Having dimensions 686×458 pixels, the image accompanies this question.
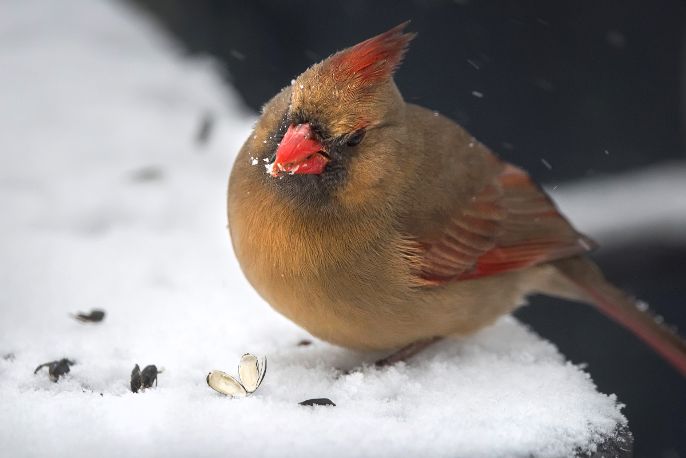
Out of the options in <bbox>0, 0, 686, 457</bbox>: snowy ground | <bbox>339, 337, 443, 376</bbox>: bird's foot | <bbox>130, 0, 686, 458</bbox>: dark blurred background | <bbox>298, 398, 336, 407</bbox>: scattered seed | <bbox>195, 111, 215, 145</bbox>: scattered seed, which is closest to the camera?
<bbox>0, 0, 686, 457</bbox>: snowy ground

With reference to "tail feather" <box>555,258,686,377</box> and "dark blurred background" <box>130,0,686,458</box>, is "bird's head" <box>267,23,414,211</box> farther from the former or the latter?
"dark blurred background" <box>130,0,686,458</box>

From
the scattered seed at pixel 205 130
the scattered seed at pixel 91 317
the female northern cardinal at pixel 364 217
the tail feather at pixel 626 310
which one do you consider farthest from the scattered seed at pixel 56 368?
the scattered seed at pixel 205 130

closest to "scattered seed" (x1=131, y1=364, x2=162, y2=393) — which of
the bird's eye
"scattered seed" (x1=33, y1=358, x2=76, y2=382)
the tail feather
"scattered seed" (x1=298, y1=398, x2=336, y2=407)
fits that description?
"scattered seed" (x1=33, y1=358, x2=76, y2=382)

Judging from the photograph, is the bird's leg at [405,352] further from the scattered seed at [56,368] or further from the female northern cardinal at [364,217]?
the scattered seed at [56,368]

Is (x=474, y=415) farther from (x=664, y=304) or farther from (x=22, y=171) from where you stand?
(x=664, y=304)

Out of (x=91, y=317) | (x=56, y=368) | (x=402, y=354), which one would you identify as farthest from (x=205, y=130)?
(x=56, y=368)

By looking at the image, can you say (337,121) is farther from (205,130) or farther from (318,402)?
(205,130)
